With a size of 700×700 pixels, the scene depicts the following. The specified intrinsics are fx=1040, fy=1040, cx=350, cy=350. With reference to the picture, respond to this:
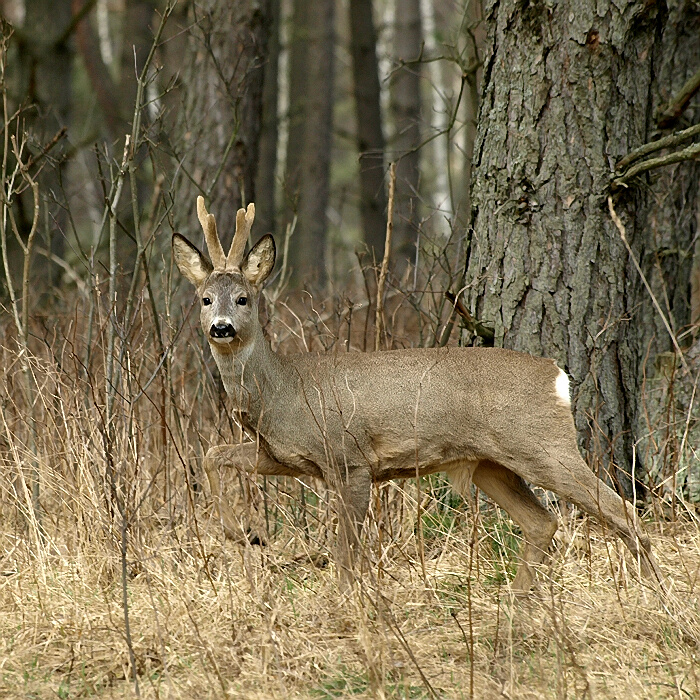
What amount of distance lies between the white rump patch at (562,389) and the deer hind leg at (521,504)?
0.50 metres

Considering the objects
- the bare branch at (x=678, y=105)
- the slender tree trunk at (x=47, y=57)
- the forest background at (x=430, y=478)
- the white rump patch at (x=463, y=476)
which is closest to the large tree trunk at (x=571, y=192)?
the forest background at (x=430, y=478)

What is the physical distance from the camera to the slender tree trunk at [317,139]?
1731cm

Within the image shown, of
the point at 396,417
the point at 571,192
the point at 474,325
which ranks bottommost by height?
the point at 396,417

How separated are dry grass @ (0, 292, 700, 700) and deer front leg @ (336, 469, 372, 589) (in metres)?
0.08

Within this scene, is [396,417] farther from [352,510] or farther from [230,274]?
[230,274]

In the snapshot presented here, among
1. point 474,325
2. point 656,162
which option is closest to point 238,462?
point 474,325

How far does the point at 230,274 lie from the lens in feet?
17.3

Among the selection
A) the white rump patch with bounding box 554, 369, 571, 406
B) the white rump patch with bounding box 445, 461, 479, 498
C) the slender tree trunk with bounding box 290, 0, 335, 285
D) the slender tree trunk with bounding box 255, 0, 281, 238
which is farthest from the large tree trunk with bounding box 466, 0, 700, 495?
the slender tree trunk with bounding box 290, 0, 335, 285

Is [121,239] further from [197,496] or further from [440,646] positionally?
[440,646]

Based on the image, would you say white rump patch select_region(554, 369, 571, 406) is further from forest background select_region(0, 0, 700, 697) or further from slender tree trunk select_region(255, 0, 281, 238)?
slender tree trunk select_region(255, 0, 281, 238)

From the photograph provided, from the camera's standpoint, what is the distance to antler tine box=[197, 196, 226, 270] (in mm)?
5215

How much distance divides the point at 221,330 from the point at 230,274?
0.51m

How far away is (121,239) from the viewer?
1350 cm

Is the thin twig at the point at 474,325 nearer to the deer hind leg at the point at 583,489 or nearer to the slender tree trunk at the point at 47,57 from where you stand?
the deer hind leg at the point at 583,489
